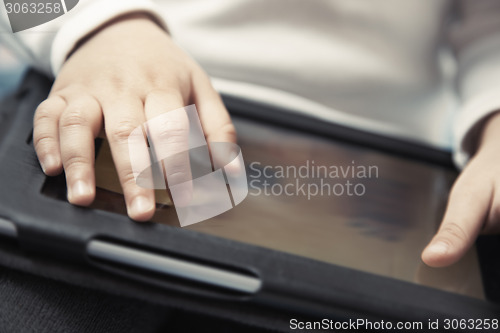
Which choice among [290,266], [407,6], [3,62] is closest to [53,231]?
[290,266]

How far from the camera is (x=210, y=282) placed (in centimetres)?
32

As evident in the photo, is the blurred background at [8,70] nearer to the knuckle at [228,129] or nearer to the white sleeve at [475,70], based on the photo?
the knuckle at [228,129]

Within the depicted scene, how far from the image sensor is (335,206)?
41 cm

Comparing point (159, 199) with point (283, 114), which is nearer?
point (159, 199)

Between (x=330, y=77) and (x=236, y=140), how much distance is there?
18 centimetres

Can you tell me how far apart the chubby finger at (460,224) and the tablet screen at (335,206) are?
19 millimetres

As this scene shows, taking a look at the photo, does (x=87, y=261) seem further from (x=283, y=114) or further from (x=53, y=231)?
(x=283, y=114)

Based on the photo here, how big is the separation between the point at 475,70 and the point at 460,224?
0.25 meters

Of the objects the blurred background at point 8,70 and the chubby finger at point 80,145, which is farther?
the blurred background at point 8,70

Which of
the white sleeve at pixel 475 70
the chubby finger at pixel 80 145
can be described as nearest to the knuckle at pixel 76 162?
the chubby finger at pixel 80 145

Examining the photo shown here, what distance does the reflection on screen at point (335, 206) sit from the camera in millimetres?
355

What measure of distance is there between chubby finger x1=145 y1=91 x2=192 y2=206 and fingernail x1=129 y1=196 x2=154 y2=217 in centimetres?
2

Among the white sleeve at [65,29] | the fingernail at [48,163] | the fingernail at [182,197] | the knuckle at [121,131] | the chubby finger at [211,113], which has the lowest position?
the fingernail at [182,197]

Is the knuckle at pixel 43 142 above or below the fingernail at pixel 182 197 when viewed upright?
above
